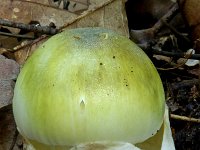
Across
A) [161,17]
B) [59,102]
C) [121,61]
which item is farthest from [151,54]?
[59,102]

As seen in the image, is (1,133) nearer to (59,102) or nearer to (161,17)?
(59,102)

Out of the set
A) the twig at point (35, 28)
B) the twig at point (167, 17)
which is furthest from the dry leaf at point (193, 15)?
the twig at point (35, 28)

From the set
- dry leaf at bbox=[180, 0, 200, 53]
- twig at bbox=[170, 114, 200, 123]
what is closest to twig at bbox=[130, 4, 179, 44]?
dry leaf at bbox=[180, 0, 200, 53]

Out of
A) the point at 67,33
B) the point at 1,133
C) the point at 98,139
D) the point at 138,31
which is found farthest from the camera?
the point at 138,31

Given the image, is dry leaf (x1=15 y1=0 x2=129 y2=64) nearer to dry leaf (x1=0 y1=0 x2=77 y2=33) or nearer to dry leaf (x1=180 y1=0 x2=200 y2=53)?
dry leaf (x1=0 y1=0 x2=77 y2=33)

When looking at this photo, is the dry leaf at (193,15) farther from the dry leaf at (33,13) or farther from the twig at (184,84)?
the dry leaf at (33,13)

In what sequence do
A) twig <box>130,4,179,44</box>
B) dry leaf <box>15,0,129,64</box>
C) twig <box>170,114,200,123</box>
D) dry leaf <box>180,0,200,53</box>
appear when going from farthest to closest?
twig <box>130,4,179,44</box> < dry leaf <box>180,0,200,53</box> < dry leaf <box>15,0,129,64</box> < twig <box>170,114,200,123</box>

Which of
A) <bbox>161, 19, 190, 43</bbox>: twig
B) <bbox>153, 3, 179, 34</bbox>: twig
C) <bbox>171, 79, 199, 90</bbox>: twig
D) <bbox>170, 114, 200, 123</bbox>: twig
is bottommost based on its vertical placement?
<bbox>170, 114, 200, 123</bbox>: twig

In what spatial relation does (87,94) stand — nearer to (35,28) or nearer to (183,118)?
(183,118)

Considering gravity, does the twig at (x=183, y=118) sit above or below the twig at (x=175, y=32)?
below
